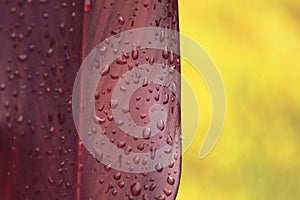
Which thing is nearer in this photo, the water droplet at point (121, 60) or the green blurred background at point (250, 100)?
the water droplet at point (121, 60)

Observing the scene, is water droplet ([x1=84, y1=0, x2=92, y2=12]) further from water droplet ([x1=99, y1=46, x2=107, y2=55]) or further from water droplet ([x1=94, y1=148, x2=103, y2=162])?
water droplet ([x1=94, y1=148, x2=103, y2=162])

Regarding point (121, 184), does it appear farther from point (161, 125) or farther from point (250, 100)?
point (250, 100)

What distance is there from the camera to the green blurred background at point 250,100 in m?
1.17

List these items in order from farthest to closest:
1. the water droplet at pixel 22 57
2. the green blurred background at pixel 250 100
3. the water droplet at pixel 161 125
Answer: the green blurred background at pixel 250 100 → the water droplet at pixel 161 125 → the water droplet at pixel 22 57

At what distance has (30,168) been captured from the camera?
565 millimetres

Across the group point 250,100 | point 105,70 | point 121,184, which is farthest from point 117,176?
point 250,100

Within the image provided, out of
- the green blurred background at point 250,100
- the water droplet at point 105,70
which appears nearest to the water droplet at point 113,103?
the water droplet at point 105,70

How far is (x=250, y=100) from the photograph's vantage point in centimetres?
123

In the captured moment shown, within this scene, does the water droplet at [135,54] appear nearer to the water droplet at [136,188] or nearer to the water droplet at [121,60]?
the water droplet at [121,60]

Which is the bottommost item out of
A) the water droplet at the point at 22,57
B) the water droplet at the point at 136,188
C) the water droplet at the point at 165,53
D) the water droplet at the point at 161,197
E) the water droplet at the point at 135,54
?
the water droplet at the point at 161,197

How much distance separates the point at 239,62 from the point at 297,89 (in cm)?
18

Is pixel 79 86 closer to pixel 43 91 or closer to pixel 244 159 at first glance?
pixel 43 91

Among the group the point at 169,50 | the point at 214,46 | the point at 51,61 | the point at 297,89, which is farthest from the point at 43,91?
the point at 297,89

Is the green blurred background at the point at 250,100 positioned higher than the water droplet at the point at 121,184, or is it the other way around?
the green blurred background at the point at 250,100
